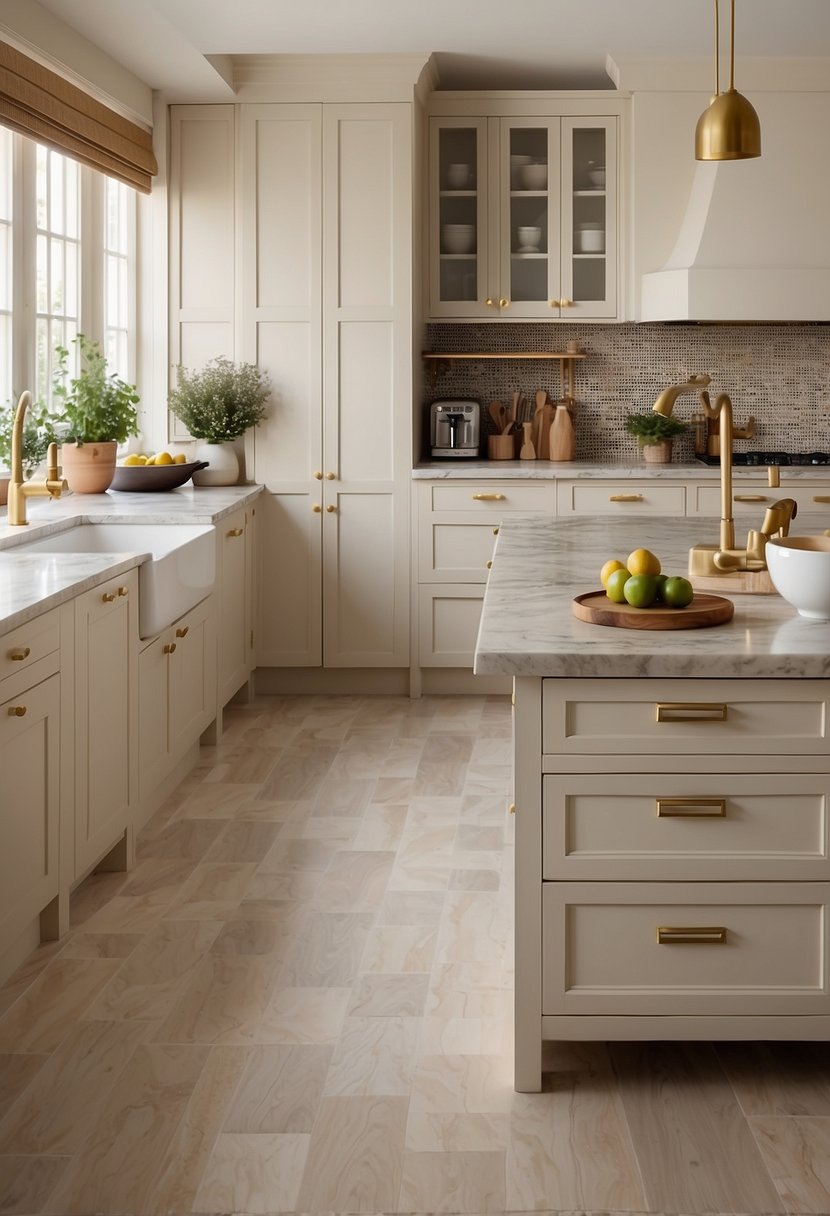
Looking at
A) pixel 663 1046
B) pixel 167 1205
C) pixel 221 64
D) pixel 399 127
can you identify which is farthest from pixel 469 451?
pixel 167 1205

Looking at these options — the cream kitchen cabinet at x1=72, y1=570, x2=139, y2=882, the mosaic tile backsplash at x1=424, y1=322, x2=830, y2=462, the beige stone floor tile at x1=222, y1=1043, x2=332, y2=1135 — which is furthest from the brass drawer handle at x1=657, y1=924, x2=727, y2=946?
the mosaic tile backsplash at x1=424, y1=322, x2=830, y2=462

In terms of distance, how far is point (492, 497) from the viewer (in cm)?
543

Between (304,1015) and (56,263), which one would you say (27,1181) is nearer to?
(304,1015)

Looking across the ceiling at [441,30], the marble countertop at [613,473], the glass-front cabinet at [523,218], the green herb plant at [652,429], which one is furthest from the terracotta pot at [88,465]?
the green herb plant at [652,429]

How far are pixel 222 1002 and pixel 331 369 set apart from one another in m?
3.28

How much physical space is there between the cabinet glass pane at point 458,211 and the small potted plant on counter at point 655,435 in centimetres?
94

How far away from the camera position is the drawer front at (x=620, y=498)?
5.42 m

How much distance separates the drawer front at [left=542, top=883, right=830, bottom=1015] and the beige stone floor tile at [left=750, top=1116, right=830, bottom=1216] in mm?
187

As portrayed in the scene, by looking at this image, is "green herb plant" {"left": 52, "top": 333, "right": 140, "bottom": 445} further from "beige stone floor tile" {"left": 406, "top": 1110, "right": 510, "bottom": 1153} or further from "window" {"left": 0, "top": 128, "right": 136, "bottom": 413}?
"beige stone floor tile" {"left": 406, "top": 1110, "right": 510, "bottom": 1153}

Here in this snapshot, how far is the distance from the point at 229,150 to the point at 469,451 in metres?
1.63

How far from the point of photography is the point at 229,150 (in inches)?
211

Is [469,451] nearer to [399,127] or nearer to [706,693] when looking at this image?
[399,127]

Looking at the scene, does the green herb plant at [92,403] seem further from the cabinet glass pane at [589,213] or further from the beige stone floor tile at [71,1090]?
the beige stone floor tile at [71,1090]

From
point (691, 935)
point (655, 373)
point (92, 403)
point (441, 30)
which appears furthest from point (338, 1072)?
point (655, 373)
